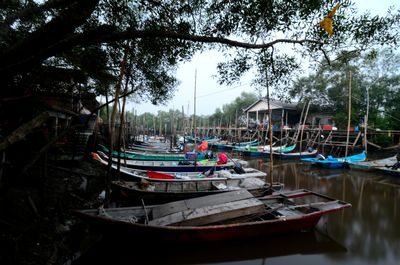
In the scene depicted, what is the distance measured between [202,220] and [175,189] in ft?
11.0

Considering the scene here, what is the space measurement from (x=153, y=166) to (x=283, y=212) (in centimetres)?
810

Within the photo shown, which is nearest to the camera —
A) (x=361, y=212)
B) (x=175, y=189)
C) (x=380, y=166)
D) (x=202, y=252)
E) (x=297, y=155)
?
(x=202, y=252)

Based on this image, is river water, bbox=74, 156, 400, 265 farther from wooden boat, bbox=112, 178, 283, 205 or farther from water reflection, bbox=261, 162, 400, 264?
wooden boat, bbox=112, 178, 283, 205

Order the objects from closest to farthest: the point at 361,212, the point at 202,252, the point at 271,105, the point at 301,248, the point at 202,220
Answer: the point at 202,220 < the point at 202,252 < the point at 301,248 < the point at 361,212 < the point at 271,105

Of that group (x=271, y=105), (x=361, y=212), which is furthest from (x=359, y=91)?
(x=361, y=212)

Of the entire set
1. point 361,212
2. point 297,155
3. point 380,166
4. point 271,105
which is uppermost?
point 271,105

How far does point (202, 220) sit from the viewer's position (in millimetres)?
5328

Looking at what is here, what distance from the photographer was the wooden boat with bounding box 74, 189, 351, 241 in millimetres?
5047

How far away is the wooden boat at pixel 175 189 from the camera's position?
7.85m

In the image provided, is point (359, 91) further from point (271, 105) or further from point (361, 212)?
point (361, 212)

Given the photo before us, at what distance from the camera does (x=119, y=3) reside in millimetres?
4133

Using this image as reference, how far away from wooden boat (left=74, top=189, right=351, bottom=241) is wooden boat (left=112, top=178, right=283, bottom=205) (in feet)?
5.91

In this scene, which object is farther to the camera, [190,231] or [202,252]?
[202,252]

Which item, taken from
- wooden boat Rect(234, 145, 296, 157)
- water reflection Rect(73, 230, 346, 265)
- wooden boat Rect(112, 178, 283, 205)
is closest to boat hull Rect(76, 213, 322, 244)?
water reflection Rect(73, 230, 346, 265)
